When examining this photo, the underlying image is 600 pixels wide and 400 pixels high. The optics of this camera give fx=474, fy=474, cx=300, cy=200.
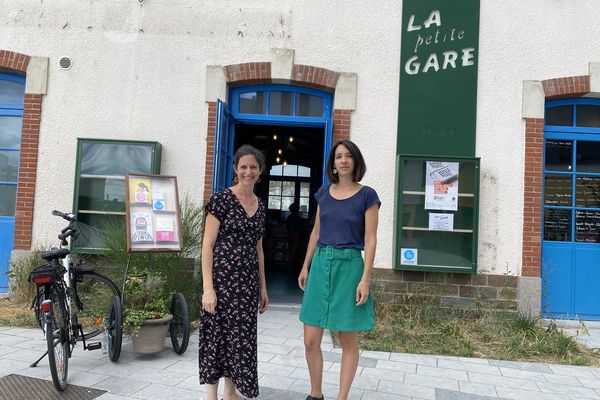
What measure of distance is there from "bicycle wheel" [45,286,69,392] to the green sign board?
455 cm

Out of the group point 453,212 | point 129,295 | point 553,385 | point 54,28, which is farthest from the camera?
point 54,28

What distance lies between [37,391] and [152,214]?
193 cm

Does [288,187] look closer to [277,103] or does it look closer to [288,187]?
[288,187]

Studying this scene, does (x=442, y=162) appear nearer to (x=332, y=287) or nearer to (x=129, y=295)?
(x=332, y=287)

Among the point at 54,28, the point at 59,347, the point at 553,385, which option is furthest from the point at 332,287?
the point at 54,28

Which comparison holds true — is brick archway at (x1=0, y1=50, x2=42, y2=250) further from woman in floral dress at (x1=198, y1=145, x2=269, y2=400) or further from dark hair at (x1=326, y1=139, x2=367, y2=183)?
dark hair at (x1=326, y1=139, x2=367, y2=183)

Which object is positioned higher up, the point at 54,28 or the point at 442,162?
the point at 54,28

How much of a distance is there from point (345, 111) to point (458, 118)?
5.10 ft

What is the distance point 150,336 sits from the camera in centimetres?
453

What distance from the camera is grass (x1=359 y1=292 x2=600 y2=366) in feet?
17.0

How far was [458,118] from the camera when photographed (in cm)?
653

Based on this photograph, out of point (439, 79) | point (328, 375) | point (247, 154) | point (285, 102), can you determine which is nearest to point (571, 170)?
point (439, 79)

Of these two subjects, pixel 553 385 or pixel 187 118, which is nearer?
pixel 553 385

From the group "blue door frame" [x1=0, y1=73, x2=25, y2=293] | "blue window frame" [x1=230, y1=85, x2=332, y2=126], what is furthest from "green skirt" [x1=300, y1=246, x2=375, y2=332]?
"blue door frame" [x1=0, y1=73, x2=25, y2=293]
